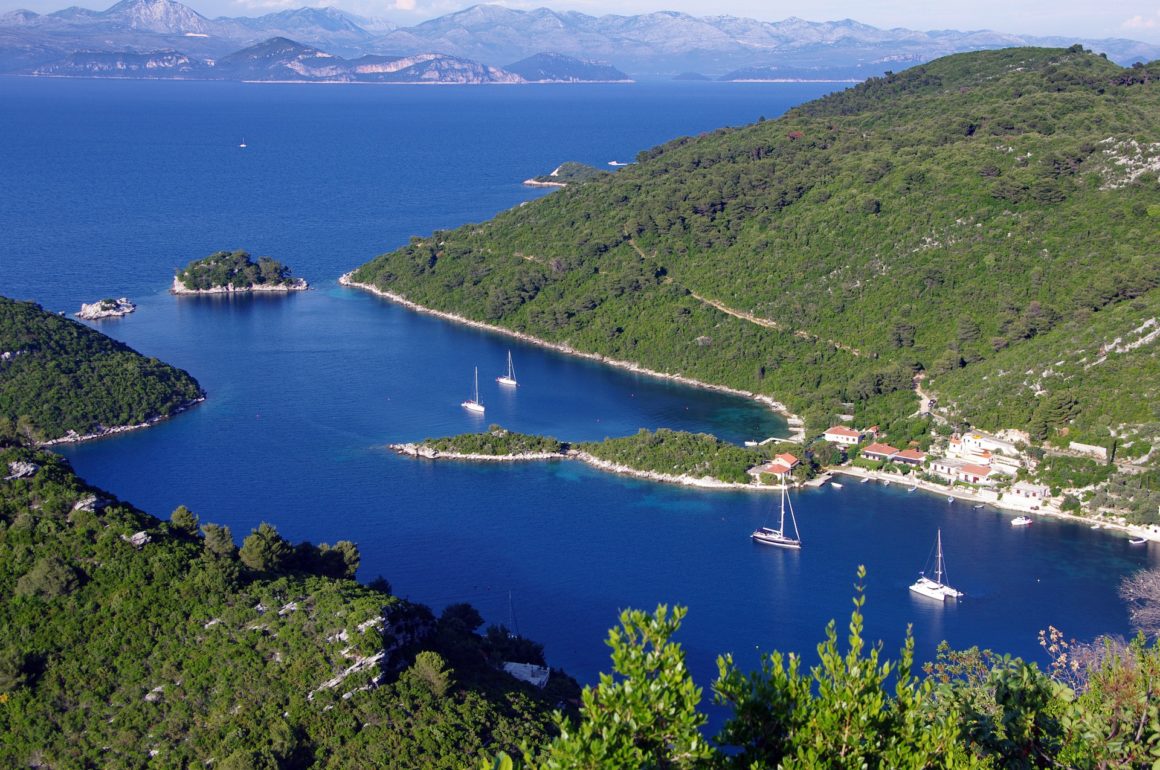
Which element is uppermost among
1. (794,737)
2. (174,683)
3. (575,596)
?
(794,737)

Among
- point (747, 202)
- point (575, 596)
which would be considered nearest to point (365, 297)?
point (747, 202)

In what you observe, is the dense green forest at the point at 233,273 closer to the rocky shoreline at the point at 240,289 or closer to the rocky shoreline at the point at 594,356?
the rocky shoreline at the point at 240,289

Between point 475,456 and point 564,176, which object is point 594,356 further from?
point 564,176

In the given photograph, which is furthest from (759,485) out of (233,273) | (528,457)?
(233,273)

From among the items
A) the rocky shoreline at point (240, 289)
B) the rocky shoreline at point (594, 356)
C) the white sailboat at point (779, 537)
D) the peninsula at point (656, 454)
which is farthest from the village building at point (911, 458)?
the rocky shoreline at point (240, 289)

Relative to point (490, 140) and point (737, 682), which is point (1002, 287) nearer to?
point (737, 682)

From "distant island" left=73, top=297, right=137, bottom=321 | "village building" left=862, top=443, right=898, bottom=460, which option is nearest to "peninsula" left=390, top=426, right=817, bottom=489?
"village building" left=862, top=443, right=898, bottom=460

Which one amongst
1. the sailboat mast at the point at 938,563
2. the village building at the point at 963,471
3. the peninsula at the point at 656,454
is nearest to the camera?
the sailboat mast at the point at 938,563
